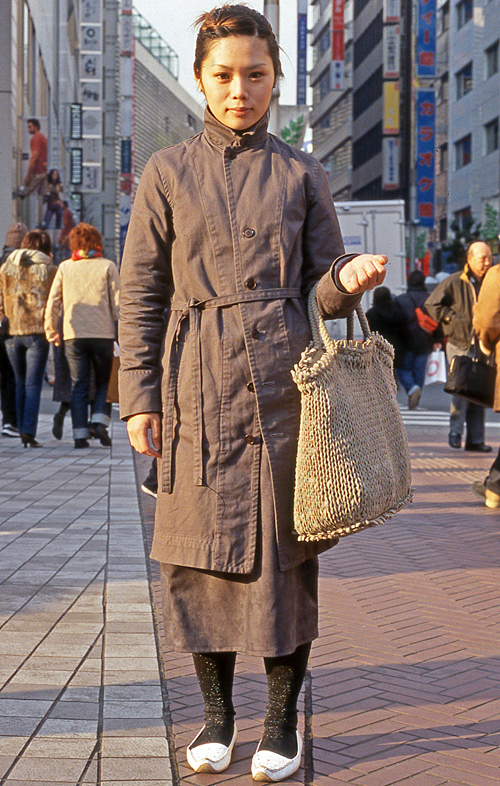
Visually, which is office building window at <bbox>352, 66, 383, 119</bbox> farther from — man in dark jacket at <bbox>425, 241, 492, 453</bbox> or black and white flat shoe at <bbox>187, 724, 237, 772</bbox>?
black and white flat shoe at <bbox>187, 724, 237, 772</bbox>

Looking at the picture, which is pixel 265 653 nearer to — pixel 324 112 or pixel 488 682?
pixel 488 682

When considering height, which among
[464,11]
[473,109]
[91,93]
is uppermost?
[464,11]

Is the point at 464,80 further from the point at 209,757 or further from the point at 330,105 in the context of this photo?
the point at 209,757

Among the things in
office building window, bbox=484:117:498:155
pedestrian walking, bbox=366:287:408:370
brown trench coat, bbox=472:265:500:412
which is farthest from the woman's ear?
office building window, bbox=484:117:498:155

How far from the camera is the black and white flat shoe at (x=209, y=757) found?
10.3ft

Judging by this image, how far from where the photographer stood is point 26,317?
35.4ft

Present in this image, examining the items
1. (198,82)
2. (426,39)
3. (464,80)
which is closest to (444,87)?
(464,80)

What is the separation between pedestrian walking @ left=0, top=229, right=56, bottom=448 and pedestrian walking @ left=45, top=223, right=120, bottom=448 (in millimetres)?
340

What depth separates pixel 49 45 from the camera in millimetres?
30469

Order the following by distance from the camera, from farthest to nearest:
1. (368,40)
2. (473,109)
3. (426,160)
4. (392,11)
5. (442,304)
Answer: (368,40)
(473,109)
(392,11)
(426,160)
(442,304)

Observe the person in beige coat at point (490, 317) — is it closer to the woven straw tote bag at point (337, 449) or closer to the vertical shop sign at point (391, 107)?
the woven straw tote bag at point (337, 449)

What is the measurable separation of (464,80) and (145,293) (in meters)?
57.4

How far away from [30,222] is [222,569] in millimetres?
22867

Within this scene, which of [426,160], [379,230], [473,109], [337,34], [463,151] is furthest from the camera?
[337,34]
